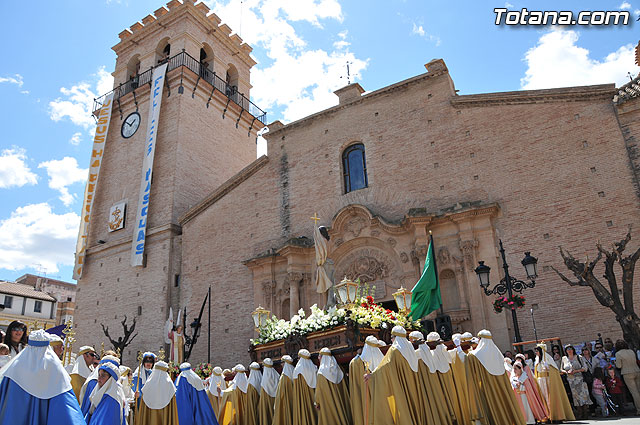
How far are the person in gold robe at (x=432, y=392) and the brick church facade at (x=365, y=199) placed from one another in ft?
25.4

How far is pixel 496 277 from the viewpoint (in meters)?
15.7

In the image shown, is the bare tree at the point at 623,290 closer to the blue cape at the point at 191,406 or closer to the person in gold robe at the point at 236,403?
the person in gold robe at the point at 236,403

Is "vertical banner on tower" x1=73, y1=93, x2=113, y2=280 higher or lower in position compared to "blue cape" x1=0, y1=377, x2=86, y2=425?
higher

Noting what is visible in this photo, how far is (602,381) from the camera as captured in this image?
1036 cm

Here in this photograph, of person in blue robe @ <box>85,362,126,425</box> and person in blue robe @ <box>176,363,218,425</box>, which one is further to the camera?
person in blue robe @ <box>176,363,218,425</box>

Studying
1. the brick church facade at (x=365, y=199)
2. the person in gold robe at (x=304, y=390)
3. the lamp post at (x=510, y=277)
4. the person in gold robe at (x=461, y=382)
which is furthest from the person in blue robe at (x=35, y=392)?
the brick church facade at (x=365, y=199)

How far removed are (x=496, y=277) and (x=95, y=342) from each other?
59.2 feet

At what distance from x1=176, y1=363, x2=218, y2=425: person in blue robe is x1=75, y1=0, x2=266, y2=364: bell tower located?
13914mm

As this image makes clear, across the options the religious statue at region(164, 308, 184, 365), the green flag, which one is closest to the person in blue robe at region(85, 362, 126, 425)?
the green flag

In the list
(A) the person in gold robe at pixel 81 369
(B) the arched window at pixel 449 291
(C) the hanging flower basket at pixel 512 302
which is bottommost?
(A) the person in gold robe at pixel 81 369

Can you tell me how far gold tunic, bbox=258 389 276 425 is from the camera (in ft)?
33.1

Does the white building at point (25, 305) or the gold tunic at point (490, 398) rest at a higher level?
the white building at point (25, 305)

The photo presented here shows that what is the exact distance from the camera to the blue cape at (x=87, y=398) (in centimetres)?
645

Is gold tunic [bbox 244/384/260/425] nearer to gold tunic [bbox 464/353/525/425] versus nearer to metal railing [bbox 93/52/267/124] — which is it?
gold tunic [bbox 464/353/525/425]
